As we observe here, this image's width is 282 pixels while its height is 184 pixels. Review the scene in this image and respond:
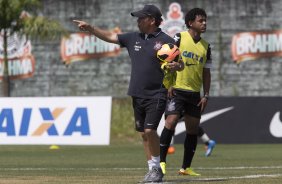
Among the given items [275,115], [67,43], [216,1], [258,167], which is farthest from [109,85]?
[258,167]

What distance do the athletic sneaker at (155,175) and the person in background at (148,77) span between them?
0.25 ft

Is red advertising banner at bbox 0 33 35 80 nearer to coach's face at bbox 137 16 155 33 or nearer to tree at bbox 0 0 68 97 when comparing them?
tree at bbox 0 0 68 97

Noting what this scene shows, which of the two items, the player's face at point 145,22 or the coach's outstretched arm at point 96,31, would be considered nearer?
the coach's outstretched arm at point 96,31

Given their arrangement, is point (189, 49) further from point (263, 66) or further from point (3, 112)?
point (263, 66)

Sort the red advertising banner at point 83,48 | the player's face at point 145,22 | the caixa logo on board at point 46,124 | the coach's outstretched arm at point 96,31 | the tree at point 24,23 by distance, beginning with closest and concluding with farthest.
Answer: the coach's outstretched arm at point 96,31 < the player's face at point 145,22 < the caixa logo on board at point 46,124 < the tree at point 24,23 < the red advertising banner at point 83,48

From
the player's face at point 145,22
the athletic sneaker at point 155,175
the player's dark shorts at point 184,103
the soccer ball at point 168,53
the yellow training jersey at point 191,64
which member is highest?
the player's face at point 145,22

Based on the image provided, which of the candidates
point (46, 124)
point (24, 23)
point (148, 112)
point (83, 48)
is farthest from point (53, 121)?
point (148, 112)

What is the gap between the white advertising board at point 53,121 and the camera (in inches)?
1034

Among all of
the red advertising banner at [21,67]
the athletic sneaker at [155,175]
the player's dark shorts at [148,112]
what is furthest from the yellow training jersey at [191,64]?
the red advertising banner at [21,67]

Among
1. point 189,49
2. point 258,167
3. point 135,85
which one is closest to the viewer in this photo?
point 135,85

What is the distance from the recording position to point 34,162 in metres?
18.4

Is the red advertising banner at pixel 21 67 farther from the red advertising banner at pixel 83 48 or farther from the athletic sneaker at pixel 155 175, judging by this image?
the athletic sneaker at pixel 155 175

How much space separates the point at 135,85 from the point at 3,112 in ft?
46.5

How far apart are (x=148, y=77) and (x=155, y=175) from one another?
1.26 metres
